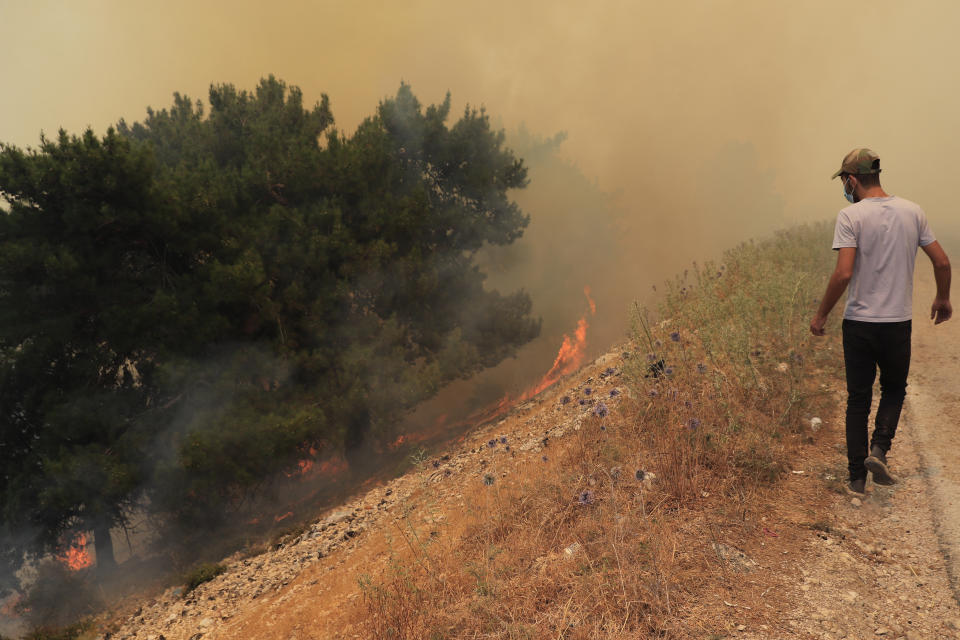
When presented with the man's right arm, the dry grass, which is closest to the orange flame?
the dry grass

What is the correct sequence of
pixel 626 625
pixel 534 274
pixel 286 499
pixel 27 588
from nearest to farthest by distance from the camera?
1. pixel 626 625
2. pixel 27 588
3. pixel 286 499
4. pixel 534 274

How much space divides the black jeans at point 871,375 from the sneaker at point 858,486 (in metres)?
0.03

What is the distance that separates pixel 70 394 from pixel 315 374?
553 centimetres

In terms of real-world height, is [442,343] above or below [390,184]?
below

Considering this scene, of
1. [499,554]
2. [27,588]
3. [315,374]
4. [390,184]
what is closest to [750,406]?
[499,554]

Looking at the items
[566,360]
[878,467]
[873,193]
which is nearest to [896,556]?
[878,467]

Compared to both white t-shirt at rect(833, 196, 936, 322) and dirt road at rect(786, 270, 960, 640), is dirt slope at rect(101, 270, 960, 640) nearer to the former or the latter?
dirt road at rect(786, 270, 960, 640)

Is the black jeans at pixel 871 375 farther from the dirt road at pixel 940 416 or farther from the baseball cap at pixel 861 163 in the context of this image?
the baseball cap at pixel 861 163

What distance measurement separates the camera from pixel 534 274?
172ft

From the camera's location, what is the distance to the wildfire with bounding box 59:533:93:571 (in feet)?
39.6

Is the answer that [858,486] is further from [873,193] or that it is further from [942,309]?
[873,193]

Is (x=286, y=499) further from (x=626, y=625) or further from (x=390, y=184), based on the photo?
(x=626, y=625)

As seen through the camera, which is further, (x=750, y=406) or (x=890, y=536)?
(x=750, y=406)

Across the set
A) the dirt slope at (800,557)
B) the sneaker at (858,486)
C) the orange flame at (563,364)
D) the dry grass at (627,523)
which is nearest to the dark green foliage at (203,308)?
the dirt slope at (800,557)
